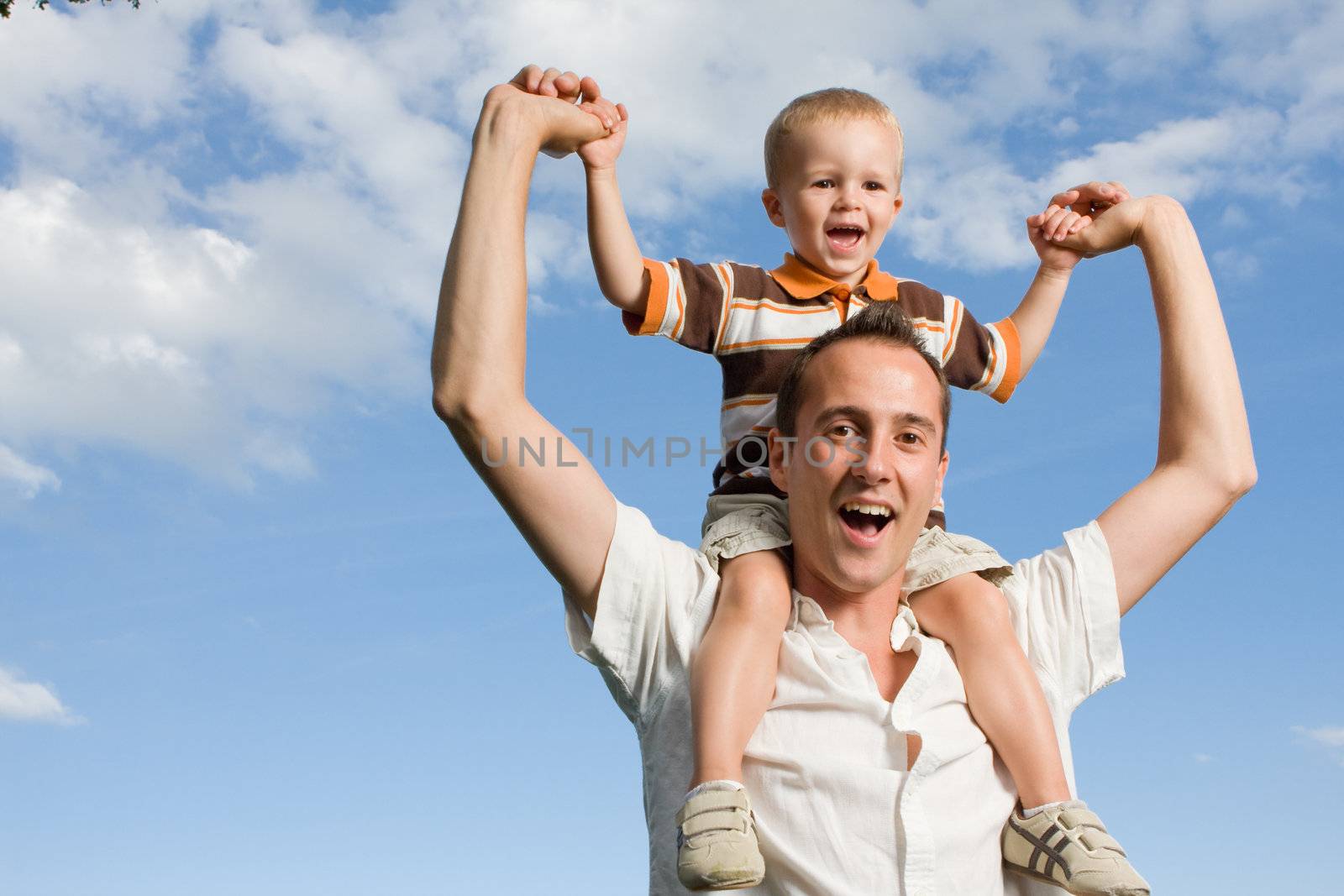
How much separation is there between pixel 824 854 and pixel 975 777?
1.51ft

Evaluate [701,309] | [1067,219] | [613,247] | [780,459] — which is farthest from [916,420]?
[1067,219]

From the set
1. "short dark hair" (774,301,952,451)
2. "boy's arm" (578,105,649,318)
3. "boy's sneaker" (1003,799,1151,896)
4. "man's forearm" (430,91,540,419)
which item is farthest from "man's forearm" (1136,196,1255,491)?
"man's forearm" (430,91,540,419)

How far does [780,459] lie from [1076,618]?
3.03ft

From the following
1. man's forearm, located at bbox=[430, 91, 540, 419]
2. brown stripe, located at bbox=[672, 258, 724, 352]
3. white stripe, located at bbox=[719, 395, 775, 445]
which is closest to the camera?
man's forearm, located at bbox=[430, 91, 540, 419]

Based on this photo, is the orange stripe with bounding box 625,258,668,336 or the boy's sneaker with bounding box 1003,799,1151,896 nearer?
the boy's sneaker with bounding box 1003,799,1151,896

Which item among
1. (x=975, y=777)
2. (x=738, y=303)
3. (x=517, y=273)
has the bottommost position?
(x=975, y=777)

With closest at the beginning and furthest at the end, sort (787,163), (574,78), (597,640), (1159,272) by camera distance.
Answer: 1. (597,640)
2. (574,78)
3. (1159,272)
4. (787,163)

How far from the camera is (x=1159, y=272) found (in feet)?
11.7

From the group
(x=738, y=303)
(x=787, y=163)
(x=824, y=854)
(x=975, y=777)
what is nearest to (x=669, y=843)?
(x=824, y=854)

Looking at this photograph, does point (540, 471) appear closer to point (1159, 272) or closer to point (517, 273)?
point (517, 273)

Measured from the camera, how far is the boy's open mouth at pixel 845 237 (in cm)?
371

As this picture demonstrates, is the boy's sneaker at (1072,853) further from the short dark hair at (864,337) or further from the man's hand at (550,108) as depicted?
the man's hand at (550,108)

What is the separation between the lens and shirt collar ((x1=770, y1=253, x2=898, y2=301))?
3656mm

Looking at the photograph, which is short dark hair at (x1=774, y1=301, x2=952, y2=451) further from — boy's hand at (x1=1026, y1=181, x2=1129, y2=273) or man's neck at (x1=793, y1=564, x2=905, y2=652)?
boy's hand at (x1=1026, y1=181, x2=1129, y2=273)
